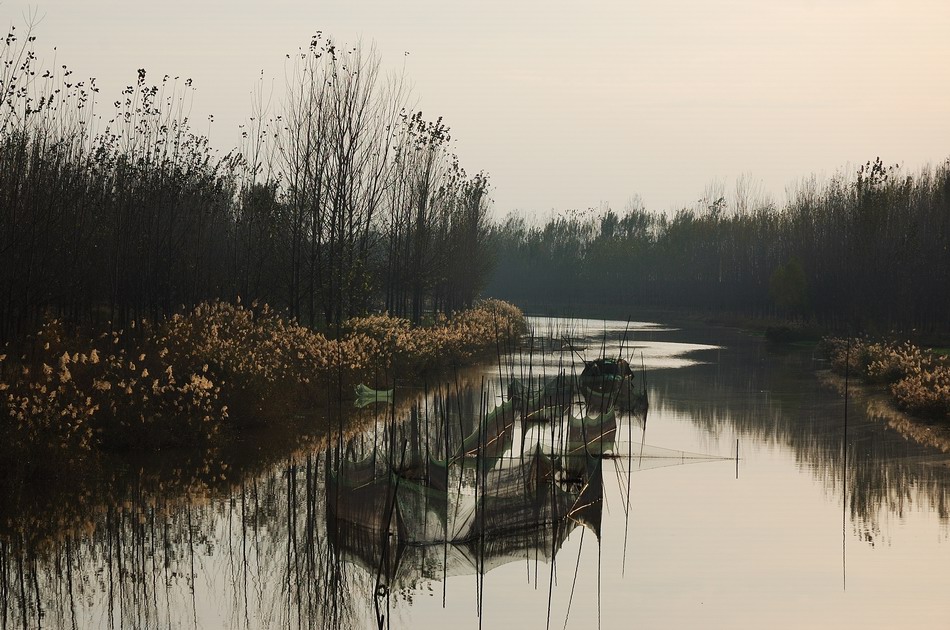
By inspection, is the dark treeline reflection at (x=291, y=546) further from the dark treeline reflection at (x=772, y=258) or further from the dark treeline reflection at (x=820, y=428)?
the dark treeline reflection at (x=772, y=258)

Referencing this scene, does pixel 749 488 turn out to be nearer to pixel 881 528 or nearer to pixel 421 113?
pixel 881 528

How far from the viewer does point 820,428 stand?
1962cm

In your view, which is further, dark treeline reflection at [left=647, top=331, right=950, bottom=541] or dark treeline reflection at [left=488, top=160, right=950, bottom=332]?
dark treeline reflection at [left=488, top=160, right=950, bottom=332]

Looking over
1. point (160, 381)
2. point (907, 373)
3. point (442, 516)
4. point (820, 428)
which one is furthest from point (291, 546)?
point (907, 373)

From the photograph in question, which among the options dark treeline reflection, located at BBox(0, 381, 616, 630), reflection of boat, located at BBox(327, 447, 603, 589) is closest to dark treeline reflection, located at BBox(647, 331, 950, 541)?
reflection of boat, located at BBox(327, 447, 603, 589)

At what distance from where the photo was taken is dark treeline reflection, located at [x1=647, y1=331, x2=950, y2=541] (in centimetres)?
1334

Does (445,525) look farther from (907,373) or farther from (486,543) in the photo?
(907,373)

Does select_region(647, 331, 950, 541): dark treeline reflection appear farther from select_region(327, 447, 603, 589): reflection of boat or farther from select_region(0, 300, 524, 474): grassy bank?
select_region(0, 300, 524, 474): grassy bank

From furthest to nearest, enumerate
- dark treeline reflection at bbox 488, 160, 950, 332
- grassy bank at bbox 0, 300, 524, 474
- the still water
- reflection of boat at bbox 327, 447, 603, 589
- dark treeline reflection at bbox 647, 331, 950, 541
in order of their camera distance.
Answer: dark treeline reflection at bbox 488, 160, 950, 332
dark treeline reflection at bbox 647, 331, 950, 541
grassy bank at bbox 0, 300, 524, 474
reflection of boat at bbox 327, 447, 603, 589
the still water

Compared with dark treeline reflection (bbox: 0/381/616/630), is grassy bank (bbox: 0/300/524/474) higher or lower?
higher

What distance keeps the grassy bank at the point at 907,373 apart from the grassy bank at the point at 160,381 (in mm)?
9220

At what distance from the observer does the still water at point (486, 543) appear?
835 centimetres

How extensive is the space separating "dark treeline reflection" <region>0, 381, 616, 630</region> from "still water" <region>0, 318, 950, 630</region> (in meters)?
0.03

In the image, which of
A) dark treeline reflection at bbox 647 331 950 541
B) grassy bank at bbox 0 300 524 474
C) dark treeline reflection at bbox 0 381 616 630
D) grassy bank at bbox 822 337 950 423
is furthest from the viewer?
grassy bank at bbox 822 337 950 423
